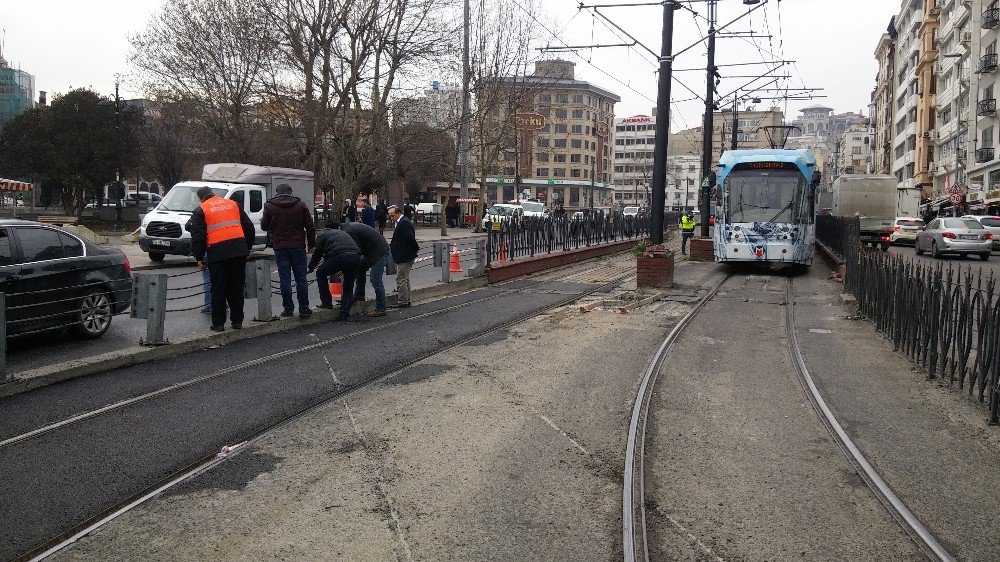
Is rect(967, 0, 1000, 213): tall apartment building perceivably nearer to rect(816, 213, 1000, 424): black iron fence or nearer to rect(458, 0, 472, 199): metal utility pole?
rect(458, 0, 472, 199): metal utility pole

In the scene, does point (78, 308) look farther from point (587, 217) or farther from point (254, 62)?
point (254, 62)

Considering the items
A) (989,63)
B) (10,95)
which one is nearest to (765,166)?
(989,63)

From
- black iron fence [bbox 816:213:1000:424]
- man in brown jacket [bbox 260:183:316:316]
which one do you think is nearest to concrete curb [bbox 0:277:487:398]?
man in brown jacket [bbox 260:183:316:316]

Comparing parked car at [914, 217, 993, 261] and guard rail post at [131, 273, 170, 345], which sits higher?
parked car at [914, 217, 993, 261]

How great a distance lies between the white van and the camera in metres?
21.5

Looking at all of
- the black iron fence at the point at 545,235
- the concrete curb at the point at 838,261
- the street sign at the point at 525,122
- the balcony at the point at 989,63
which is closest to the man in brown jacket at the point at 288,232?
the black iron fence at the point at 545,235

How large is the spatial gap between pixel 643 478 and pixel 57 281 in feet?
23.8

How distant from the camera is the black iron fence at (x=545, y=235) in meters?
20.3

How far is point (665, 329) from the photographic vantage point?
12367 millimetres

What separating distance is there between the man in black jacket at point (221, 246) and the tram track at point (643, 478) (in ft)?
16.6

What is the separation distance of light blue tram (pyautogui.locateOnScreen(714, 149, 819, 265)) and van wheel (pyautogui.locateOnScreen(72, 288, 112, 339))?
15.9m

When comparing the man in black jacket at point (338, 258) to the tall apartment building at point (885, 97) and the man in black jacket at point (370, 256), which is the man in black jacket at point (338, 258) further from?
the tall apartment building at point (885, 97)

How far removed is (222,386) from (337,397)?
119cm

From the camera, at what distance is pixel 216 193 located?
79.5ft
